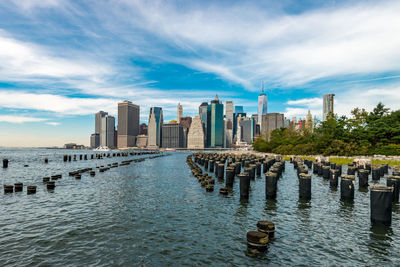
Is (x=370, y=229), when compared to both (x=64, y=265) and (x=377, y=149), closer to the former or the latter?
(x=64, y=265)

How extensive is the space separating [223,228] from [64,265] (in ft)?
26.6

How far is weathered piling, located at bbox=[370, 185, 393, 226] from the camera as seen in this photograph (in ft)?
44.3

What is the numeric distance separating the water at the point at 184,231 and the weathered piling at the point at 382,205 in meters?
0.55

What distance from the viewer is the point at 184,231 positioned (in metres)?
13.2

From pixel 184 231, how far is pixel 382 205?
1197 cm

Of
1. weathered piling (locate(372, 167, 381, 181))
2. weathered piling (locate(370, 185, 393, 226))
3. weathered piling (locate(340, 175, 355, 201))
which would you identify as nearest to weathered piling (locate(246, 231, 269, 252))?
weathered piling (locate(370, 185, 393, 226))

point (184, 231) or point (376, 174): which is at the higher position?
point (376, 174)

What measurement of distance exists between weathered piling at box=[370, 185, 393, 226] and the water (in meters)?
0.55

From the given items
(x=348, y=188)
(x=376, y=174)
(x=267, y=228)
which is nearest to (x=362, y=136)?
(x=376, y=174)

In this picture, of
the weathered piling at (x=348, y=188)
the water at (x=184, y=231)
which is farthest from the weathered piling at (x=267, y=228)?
the weathered piling at (x=348, y=188)

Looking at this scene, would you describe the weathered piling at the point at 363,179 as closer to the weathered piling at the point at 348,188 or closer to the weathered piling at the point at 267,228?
the weathered piling at the point at 348,188

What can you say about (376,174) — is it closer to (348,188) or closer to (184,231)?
(348,188)

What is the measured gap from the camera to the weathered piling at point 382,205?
13508 millimetres

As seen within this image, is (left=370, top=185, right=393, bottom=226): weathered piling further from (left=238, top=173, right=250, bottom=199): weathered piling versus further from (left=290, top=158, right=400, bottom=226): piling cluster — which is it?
(left=238, top=173, right=250, bottom=199): weathered piling
